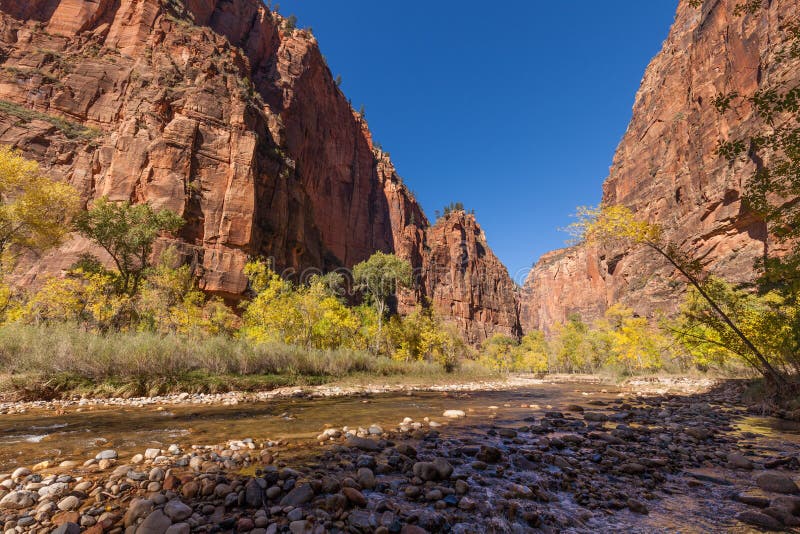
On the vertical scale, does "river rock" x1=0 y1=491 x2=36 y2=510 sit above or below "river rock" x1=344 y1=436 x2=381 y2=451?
above

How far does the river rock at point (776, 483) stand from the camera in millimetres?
4143

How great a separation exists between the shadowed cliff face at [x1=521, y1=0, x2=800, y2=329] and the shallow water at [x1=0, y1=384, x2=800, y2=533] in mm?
28892

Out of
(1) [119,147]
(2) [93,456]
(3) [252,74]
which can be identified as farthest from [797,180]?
(3) [252,74]

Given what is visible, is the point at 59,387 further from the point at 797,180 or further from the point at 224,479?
the point at 797,180

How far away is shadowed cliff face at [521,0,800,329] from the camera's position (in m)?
46.3

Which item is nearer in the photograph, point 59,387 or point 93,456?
point 93,456

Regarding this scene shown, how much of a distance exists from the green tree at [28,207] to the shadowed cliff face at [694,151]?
4634 centimetres

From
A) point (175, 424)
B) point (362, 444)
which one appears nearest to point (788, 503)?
point (362, 444)

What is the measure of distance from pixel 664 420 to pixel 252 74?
81.6m

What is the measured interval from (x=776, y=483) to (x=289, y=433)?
27.3ft

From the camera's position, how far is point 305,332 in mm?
27031

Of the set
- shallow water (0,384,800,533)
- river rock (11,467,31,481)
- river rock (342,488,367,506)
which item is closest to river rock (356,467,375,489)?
river rock (342,488,367,506)

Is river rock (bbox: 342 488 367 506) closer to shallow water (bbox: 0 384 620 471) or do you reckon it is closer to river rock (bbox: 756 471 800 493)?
shallow water (bbox: 0 384 620 471)

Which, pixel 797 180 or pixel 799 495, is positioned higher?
pixel 797 180
